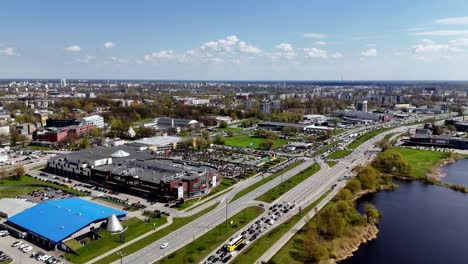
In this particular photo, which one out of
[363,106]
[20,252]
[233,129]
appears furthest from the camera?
[363,106]

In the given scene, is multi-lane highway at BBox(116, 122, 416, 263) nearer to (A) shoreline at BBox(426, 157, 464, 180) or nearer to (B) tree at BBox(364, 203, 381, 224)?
(B) tree at BBox(364, 203, 381, 224)

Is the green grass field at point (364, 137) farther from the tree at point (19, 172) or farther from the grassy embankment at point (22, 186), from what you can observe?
the tree at point (19, 172)

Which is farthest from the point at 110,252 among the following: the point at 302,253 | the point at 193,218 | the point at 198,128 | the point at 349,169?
the point at 198,128

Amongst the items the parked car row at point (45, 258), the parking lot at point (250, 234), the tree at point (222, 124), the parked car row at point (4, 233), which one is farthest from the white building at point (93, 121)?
the parking lot at point (250, 234)

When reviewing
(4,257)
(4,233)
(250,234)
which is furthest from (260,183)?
(4,257)

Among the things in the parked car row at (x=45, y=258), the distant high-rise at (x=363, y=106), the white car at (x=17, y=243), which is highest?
the distant high-rise at (x=363, y=106)

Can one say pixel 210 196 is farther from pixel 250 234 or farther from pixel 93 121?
pixel 93 121

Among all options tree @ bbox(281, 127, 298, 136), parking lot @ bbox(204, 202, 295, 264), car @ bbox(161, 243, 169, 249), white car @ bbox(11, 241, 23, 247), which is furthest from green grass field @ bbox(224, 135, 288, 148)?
white car @ bbox(11, 241, 23, 247)

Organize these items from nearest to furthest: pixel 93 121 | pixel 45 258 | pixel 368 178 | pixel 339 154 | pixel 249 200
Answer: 1. pixel 45 258
2. pixel 249 200
3. pixel 368 178
4. pixel 339 154
5. pixel 93 121
